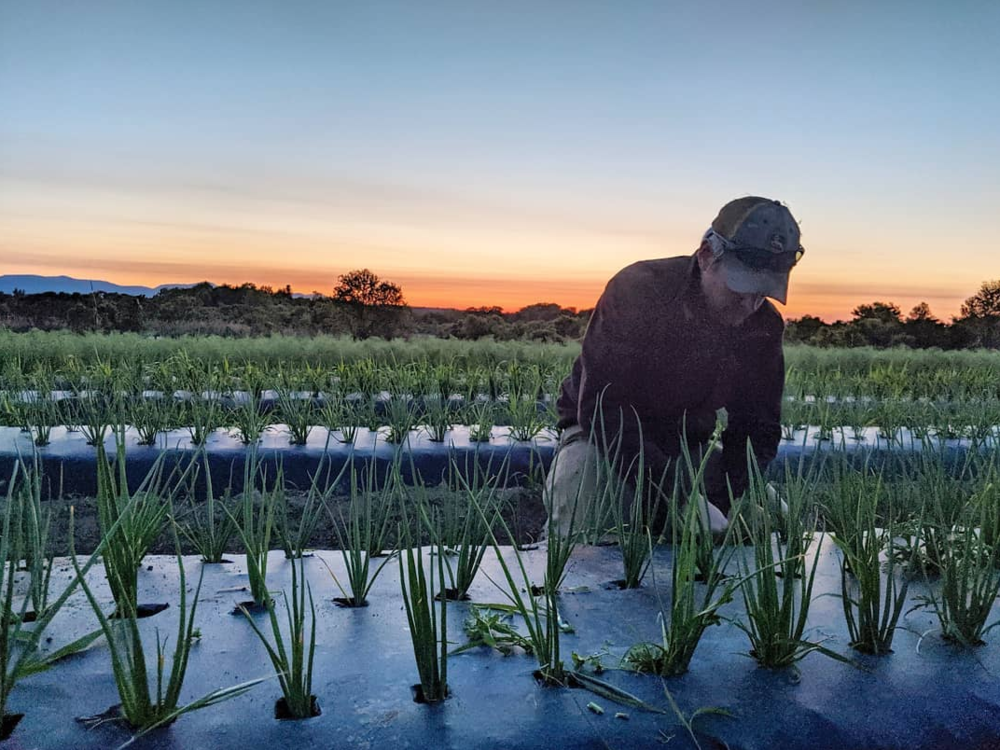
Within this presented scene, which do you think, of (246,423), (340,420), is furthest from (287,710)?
(340,420)

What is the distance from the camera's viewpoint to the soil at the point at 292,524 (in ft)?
8.35

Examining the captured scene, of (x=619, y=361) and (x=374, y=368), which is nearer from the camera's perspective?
(x=619, y=361)

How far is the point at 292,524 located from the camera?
283 centimetres

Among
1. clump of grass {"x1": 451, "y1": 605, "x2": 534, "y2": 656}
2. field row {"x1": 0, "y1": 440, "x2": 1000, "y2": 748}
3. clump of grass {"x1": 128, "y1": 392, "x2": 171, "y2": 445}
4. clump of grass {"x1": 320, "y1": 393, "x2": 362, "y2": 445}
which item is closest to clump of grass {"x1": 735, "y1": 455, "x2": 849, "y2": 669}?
field row {"x1": 0, "y1": 440, "x2": 1000, "y2": 748}

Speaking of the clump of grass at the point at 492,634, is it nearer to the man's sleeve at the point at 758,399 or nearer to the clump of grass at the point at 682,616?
the clump of grass at the point at 682,616

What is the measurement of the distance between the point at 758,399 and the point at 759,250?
575 millimetres

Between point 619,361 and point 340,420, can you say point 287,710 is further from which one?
point 340,420

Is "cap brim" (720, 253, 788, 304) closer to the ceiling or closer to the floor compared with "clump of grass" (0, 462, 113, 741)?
closer to the ceiling

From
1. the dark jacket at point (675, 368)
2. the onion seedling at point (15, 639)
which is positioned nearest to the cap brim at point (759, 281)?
the dark jacket at point (675, 368)

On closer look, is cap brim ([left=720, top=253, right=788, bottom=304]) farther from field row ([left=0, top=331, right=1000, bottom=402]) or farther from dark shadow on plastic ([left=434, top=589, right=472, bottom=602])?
field row ([left=0, top=331, right=1000, bottom=402])

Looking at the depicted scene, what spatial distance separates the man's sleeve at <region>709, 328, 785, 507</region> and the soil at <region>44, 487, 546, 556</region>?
75 centimetres

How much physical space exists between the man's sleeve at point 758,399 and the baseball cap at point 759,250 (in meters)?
0.37

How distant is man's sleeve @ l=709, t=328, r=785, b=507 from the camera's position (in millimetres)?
2521

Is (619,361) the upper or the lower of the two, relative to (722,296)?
lower
